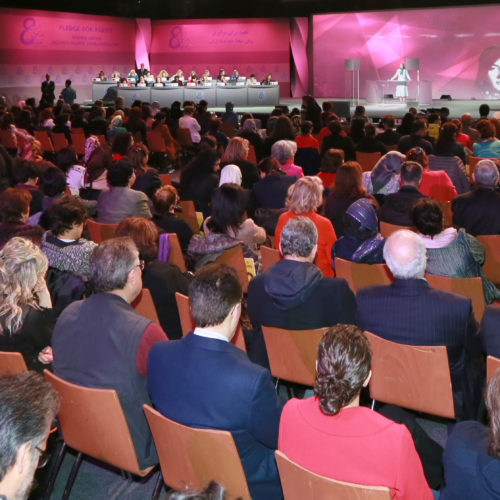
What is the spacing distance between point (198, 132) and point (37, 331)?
9746mm

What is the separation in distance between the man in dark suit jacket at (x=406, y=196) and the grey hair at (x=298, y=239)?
2.27 meters

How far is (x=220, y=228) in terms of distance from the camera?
16.0 feet

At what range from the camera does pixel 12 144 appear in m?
10.8

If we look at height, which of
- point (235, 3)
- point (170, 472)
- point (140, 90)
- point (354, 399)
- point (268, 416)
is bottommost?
point (170, 472)

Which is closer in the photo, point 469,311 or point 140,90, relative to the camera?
point 469,311

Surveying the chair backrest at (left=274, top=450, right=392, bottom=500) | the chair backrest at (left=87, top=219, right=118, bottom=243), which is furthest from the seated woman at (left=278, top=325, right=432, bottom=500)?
the chair backrest at (left=87, top=219, right=118, bottom=243)

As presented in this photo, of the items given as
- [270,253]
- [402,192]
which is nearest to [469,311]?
[270,253]

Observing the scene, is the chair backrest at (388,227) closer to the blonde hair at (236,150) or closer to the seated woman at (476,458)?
the blonde hair at (236,150)

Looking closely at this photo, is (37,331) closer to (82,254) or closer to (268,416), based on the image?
(82,254)

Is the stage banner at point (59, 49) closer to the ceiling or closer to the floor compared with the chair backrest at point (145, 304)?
closer to the ceiling

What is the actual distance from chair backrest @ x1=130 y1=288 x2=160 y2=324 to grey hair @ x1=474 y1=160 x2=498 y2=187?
10.2ft

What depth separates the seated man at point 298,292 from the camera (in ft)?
11.6

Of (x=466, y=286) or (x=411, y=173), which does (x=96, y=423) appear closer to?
(x=466, y=286)

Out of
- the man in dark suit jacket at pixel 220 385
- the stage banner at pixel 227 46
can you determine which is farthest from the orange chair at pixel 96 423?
the stage banner at pixel 227 46
